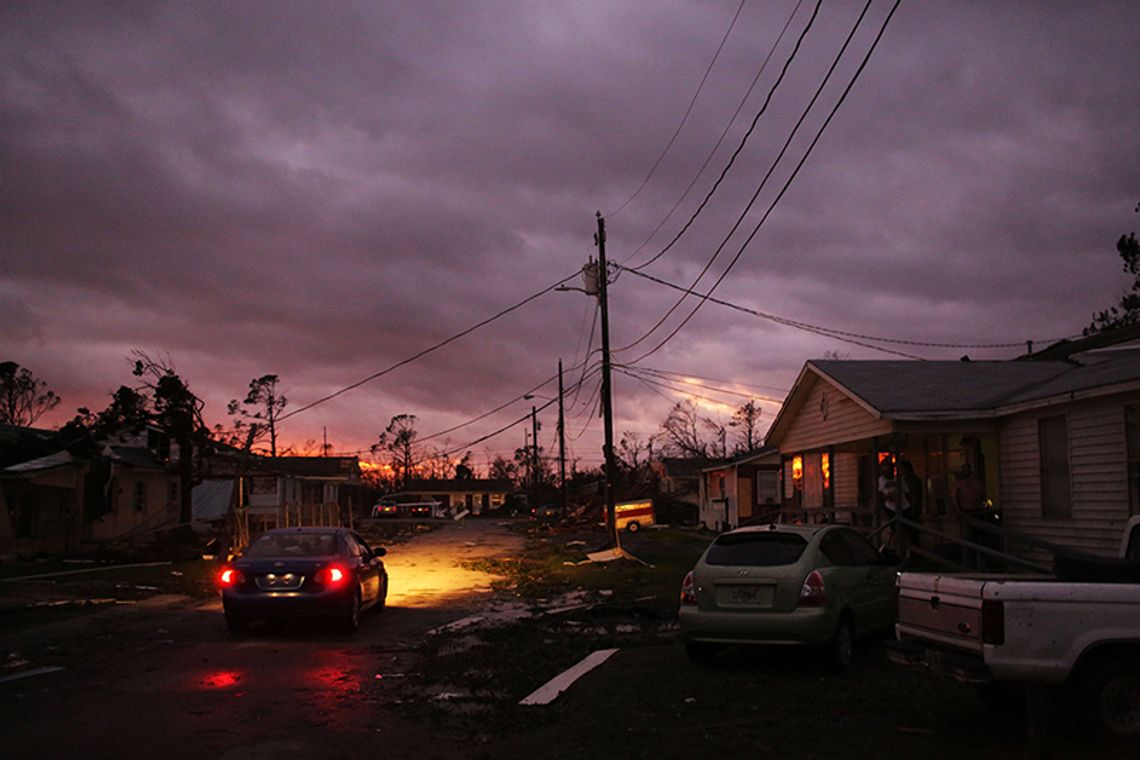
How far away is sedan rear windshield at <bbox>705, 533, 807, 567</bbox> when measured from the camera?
9.88 metres

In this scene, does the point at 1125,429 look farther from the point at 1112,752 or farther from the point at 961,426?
the point at 1112,752

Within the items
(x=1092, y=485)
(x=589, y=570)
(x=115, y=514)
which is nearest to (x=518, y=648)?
(x=1092, y=485)

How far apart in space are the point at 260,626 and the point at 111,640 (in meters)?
2.01

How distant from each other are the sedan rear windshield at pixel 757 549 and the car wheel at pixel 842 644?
2.76 ft

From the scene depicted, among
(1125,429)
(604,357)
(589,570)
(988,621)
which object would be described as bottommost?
(589,570)

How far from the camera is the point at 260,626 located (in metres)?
13.6

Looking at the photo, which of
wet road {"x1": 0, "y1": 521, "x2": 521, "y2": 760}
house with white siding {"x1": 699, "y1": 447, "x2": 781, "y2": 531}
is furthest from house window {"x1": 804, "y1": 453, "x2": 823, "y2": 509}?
house with white siding {"x1": 699, "y1": 447, "x2": 781, "y2": 531}

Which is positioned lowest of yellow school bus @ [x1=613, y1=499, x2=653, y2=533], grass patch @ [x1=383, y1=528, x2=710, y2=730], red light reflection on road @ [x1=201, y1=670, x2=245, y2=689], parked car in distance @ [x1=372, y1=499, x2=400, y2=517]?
parked car in distance @ [x1=372, y1=499, x2=400, y2=517]

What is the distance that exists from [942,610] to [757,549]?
3.26 m

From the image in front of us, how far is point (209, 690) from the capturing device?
29.1 feet

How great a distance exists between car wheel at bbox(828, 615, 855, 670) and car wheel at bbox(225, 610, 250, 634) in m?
7.62

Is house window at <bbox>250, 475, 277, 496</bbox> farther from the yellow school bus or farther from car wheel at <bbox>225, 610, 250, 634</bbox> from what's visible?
car wheel at <bbox>225, 610, 250, 634</bbox>

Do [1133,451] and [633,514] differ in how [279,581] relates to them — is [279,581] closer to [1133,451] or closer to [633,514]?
[1133,451]

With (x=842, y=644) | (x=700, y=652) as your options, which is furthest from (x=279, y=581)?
(x=842, y=644)
